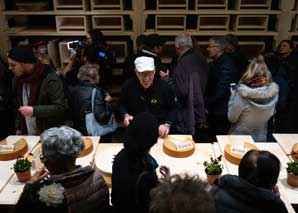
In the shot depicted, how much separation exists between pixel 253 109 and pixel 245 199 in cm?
118

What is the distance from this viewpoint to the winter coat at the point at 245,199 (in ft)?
4.52

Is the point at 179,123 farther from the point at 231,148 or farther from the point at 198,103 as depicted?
the point at 231,148

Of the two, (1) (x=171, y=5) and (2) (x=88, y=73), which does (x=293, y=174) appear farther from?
(1) (x=171, y=5)

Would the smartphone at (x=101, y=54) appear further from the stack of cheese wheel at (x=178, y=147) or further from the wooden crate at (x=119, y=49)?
the stack of cheese wheel at (x=178, y=147)

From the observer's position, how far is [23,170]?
185 centimetres

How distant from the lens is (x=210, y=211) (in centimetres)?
109

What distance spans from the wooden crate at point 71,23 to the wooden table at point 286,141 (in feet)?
7.23

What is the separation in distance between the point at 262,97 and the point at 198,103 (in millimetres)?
758

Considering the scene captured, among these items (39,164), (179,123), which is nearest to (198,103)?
(179,123)

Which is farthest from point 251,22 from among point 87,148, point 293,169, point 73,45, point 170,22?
point 87,148

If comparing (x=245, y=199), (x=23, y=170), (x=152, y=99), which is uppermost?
(x=152, y=99)

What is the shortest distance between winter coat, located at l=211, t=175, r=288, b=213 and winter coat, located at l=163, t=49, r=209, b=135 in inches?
62.7

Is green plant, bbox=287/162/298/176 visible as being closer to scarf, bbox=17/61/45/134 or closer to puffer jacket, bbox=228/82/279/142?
puffer jacket, bbox=228/82/279/142

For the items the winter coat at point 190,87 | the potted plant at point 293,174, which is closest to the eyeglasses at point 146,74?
the winter coat at point 190,87
